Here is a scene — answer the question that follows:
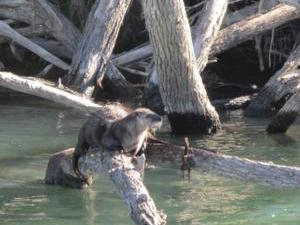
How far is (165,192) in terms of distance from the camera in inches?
321

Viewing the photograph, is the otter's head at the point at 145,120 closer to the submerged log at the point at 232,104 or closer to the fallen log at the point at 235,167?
the fallen log at the point at 235,167

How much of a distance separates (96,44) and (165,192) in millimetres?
5108

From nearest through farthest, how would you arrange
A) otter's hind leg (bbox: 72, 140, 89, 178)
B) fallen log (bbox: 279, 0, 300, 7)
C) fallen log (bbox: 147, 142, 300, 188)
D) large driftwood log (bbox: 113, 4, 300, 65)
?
fallen log (bbox: 147, 142, 300, 188) < otter's hind leg (bbox: 72, 140, 89, 178) < fallen log (bbox: 279, 0, 300, 7) < large driftwood log (bbox: 113, 4, 300, 65)

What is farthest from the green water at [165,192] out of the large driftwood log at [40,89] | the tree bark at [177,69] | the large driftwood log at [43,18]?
the large driftwood log at [43,18]

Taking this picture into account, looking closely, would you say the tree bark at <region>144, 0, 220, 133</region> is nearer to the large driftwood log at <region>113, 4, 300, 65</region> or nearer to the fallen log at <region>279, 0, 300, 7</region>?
the fallen log at <region>279, 0, 300, 7</region>

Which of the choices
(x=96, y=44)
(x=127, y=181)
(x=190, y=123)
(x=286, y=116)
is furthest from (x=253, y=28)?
(x=127, y=181)

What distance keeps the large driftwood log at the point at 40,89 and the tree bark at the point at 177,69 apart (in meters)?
1.04

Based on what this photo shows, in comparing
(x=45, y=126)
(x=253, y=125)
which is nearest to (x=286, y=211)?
(x=253, y=125)

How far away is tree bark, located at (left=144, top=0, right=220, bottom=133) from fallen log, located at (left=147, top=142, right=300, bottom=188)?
268 centimetres

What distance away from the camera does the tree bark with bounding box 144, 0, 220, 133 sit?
32.2ft

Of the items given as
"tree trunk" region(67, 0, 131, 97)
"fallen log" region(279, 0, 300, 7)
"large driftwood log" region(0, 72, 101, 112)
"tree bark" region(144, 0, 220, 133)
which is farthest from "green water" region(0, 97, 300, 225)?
"fallen log" region(279, 0, 300, 7)

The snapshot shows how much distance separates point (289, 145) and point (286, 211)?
3181mm

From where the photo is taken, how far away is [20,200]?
7879 millimetres

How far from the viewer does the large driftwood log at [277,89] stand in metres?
12.1
